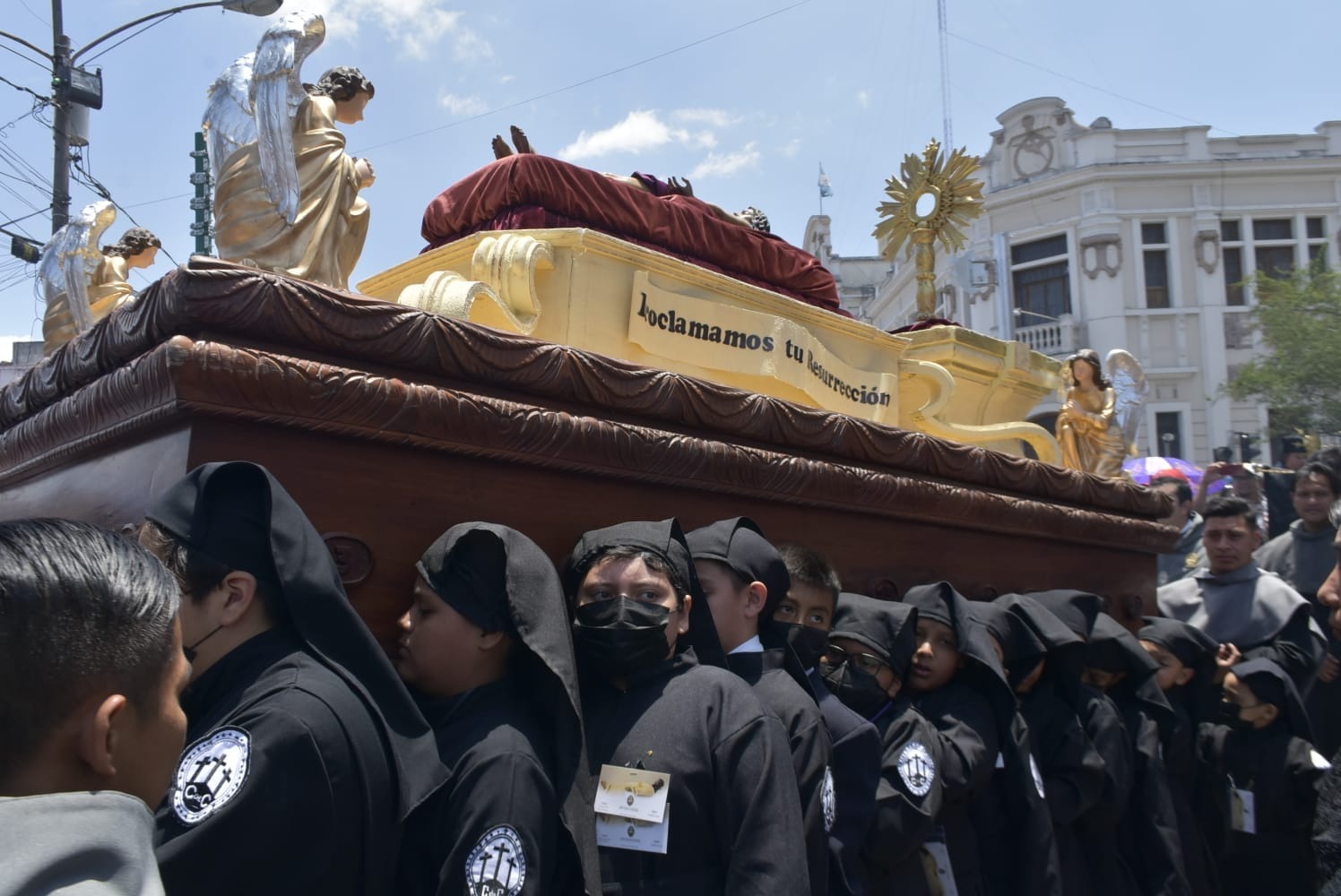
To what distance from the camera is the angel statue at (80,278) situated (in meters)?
4.30

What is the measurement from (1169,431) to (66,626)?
30.0 metres

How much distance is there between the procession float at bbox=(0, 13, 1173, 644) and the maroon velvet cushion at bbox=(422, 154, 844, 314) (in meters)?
0.01

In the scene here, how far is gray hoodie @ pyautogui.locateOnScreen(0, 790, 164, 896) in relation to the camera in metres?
1.01

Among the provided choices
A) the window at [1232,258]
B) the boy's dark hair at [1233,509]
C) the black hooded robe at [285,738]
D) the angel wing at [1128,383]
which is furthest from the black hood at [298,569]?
the window at [1232,258]

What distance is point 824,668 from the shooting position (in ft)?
11.3

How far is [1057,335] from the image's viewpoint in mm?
28828

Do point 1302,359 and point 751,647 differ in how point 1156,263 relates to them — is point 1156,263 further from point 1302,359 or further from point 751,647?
point 751,647

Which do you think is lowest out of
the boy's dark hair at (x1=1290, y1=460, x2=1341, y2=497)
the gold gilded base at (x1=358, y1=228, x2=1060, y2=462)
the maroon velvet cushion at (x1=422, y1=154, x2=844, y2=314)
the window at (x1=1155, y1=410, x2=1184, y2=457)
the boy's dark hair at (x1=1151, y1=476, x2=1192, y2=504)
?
the boy's dark hair at (x1=1290, y1=460, x2=1341, y2=497)

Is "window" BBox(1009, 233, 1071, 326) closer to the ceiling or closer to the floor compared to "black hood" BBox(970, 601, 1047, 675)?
closer to the ceiling

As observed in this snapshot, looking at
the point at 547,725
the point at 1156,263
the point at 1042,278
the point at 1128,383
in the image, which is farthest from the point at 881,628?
the point at 1156,263

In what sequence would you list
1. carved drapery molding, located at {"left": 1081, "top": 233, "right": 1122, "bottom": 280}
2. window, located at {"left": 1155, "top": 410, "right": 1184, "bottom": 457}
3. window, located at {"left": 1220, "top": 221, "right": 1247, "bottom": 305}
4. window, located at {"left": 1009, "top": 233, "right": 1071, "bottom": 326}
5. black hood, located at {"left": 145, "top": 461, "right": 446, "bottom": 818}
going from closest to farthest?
black hood, located at {"left": 145, "top": 461, "right": 446, "bottom": 818}
window, located at {"left": 1155, "top": 410, "right": 1184, "bottom": 457}
carved drapery molding, located at {"left": 1081, "top": 233, "right": 1122, "bottom": 280}
window, located at {"left": 1220, "top": 221, "right": 1247, "bottom": 305}
window, located at {"left": 1009, "top": 233, "right": 1071, "bottom": 326}

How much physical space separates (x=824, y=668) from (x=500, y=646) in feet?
4.48

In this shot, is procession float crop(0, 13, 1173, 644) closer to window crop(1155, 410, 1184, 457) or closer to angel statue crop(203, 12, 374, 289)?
angel statue crop(203, 12, 374, 289)

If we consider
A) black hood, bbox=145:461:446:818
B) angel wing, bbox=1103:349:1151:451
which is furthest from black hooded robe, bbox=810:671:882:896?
angel wing, bbox=1103:349:1151:451
